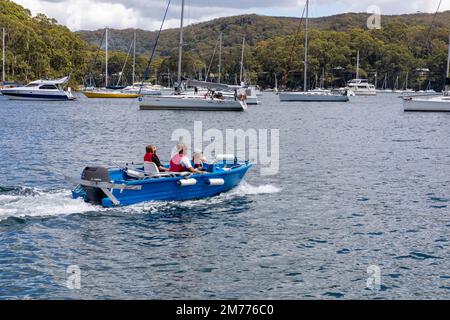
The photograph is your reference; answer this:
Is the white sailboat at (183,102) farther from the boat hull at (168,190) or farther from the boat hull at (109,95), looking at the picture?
the boat hull at (168,190)

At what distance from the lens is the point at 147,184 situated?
69.7 ft

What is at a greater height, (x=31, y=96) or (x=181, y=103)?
(x=31, y=96)

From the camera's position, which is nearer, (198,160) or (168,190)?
(168,190)

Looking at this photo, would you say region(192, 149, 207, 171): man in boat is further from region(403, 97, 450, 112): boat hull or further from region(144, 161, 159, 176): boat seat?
region(403, 97, 450, 112): boat hull

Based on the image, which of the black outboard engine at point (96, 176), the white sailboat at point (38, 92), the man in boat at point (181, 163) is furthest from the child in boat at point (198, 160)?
the white sailboat at point (38, 92)

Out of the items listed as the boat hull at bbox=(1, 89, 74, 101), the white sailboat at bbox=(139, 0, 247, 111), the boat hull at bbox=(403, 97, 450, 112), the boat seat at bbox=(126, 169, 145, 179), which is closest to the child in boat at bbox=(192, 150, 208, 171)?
the boat seat at bbox=(126, 169, 145, 179)

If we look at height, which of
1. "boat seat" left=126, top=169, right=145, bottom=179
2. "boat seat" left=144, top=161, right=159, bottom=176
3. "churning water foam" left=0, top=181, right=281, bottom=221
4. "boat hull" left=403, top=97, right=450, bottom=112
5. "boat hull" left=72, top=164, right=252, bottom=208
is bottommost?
"churning water foam" left=0, top=181, right=281, bottom=221

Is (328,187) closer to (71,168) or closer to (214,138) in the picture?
(71,168)

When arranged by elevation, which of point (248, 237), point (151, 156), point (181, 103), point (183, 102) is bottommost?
point (248, 237)

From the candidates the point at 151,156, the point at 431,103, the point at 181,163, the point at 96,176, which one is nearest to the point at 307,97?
the point at 431,103

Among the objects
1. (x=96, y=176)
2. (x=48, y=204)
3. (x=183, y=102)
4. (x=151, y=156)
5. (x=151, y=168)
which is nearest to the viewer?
(x=96, y=176)

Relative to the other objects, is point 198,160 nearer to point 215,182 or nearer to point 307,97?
point 215,182

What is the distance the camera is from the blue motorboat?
20.3m

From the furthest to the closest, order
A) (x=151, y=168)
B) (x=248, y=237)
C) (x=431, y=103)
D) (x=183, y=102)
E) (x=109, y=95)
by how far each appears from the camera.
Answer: (x=109, y=95)
(x=431, y=103)
(x=183, y=102)
(x=151, y=168)
(x=248, y=237)
